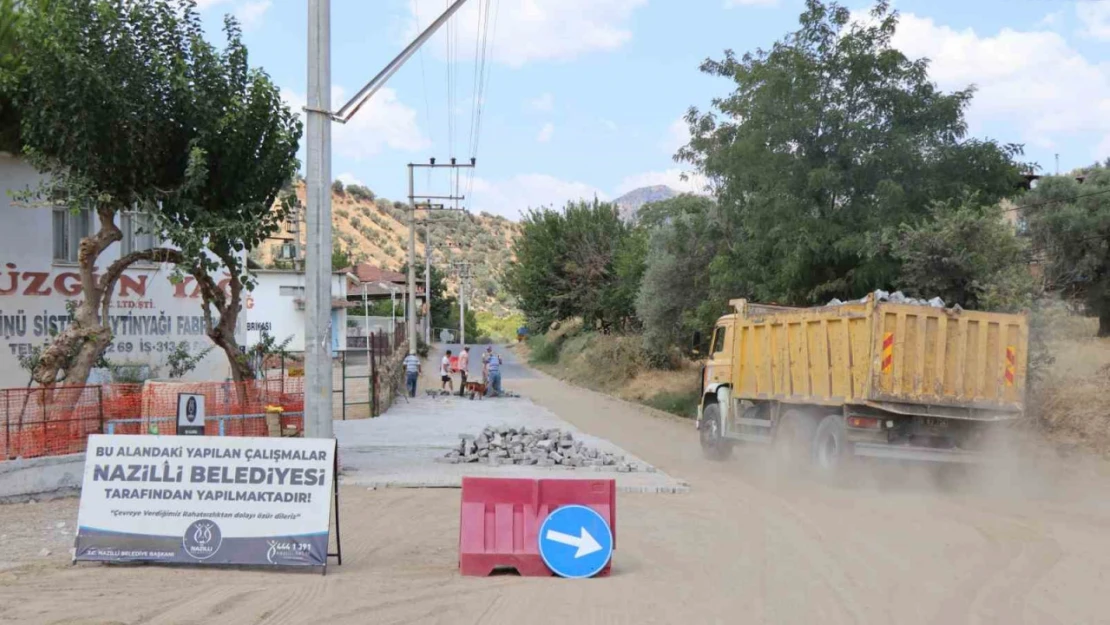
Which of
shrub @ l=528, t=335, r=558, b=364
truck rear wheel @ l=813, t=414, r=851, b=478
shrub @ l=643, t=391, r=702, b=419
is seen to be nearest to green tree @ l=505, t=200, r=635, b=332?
shrub @ l=528, t=335, r=558, b=364

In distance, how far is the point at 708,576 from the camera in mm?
8828

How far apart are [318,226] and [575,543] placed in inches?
307

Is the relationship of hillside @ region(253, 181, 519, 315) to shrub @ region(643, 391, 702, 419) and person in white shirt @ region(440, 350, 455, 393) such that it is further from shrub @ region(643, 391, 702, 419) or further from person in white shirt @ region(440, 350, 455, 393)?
shrub @ region(643, 391, 702, 419)

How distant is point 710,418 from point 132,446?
12.1 meters

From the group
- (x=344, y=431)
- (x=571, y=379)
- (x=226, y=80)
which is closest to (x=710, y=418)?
Answer: (x=344, y=431)

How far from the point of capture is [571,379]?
1976 inches

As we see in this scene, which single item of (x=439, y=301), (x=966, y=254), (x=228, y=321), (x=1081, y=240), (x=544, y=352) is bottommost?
(x=544, y=352)

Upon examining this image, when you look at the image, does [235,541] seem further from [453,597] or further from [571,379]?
[571,379]

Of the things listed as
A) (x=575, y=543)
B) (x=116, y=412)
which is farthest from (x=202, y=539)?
(x=116, y=412)

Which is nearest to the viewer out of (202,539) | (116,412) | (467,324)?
(202,539)

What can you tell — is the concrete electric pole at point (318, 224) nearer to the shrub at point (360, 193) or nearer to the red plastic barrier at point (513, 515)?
the red plastic barrier at point (513, 515)

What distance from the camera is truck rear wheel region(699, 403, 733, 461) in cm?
1891

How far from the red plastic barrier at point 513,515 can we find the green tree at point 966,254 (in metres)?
11.6

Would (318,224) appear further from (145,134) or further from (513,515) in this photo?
(513,515)
